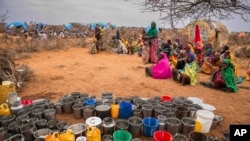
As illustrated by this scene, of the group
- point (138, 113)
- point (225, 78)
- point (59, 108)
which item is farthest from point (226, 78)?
point (59, 108)

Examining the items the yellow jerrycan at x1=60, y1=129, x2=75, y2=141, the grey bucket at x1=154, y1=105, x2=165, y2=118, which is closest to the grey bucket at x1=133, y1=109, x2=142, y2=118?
the grey bucket at x1=154, y1=105, x2=165, y2=118

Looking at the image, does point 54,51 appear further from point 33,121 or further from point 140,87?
point 33,121

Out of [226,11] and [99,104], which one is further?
[99,104]

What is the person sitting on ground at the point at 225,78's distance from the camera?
595 centimetres

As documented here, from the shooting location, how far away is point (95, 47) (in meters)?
12.8

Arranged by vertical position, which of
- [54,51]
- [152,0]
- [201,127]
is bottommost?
[201,127]

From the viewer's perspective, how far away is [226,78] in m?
6.07

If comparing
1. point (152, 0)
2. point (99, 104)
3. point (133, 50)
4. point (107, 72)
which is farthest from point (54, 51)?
point (152, 0)

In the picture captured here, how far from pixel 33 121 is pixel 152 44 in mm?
6881

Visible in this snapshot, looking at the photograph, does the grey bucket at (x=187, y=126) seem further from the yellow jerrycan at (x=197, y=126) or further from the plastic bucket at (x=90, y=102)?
the plastic bucket at (x=90, y=102)

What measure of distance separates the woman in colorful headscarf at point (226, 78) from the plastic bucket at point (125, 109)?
3.72 meters

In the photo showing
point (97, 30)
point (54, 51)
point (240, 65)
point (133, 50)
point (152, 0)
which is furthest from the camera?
point (54, 51)

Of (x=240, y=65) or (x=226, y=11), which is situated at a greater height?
(x=226, y=11)

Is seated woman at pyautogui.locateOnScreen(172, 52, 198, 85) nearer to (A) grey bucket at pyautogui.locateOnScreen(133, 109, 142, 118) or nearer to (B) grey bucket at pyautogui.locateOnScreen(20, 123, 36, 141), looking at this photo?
(A) grey bucket at pyautogui.locateOnScreen(133, 109, 142, 118)
